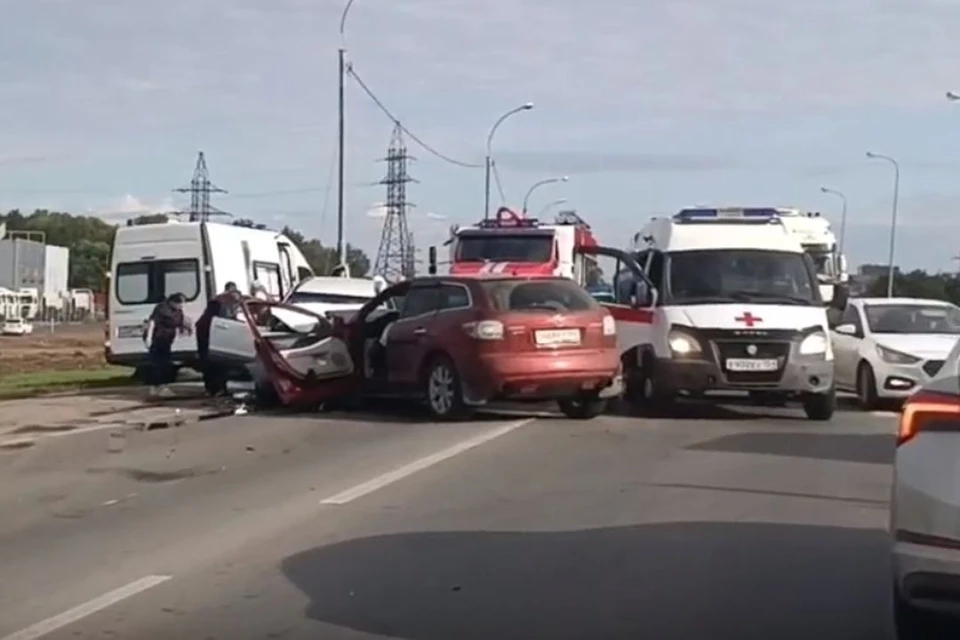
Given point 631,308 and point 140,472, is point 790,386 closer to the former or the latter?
point 631,308

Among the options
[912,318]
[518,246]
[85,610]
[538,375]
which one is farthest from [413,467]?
[518,246]

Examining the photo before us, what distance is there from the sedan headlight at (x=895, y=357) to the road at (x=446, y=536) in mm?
4079

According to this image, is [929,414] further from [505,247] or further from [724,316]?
[505,247]

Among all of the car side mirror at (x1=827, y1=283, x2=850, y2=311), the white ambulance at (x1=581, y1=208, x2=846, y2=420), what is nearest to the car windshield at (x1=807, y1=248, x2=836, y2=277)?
the car side mirror at (x1=827, y1=283, x2=850, y2=311)

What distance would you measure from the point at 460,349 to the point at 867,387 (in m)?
6.60

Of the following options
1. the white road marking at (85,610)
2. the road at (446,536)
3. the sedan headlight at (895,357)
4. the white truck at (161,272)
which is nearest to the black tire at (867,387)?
the sedan headlight at (895,357)

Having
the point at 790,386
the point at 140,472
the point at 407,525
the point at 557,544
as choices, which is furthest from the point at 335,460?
the point at 790,386

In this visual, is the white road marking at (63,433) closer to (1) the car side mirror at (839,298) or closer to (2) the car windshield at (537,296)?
(2) the car windshield at (537,296)

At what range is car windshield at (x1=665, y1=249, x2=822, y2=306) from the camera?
64.8 feet

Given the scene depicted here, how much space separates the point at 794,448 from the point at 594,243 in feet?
42.6

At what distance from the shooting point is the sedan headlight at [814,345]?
19.2m

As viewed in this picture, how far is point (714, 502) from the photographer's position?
1214cm

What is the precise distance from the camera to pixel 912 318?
22.9 meters

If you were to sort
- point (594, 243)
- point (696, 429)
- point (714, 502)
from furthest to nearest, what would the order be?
point (594, 243) < point (696, 429) < point (714, 502)
